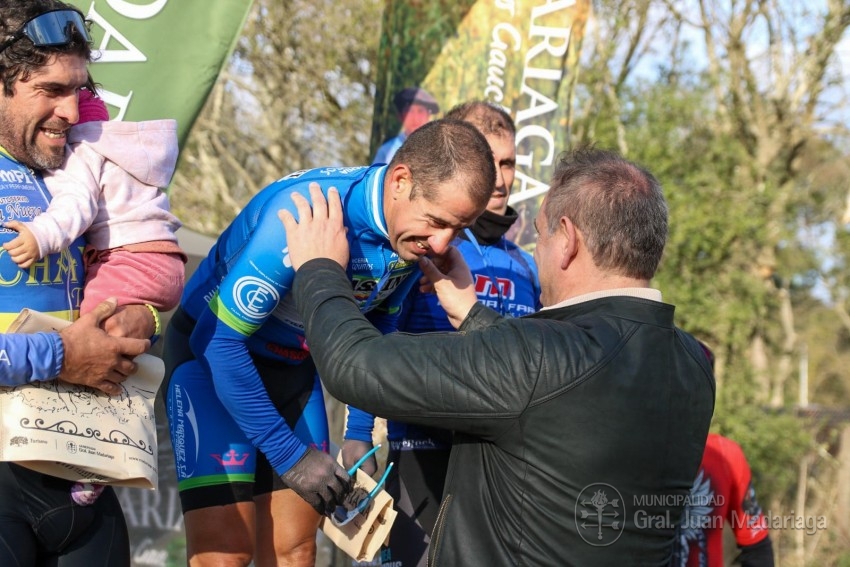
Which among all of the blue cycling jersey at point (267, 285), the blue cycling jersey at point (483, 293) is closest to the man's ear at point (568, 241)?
the blue cycling jersey at point (267, 285)

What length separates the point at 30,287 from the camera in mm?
2512

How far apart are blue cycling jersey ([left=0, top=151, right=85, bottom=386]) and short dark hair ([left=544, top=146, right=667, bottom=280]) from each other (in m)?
1.33

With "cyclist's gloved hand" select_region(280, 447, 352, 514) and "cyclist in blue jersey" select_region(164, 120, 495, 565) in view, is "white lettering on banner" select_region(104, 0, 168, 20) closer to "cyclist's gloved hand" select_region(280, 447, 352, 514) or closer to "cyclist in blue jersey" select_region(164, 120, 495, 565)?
"cyclist in blue jersey" select_region(164, 120, 495, 565)

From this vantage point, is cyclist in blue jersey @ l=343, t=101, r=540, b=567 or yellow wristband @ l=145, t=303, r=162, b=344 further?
cyclist in blue jersey @ l=343, t=101, r=540, b=567

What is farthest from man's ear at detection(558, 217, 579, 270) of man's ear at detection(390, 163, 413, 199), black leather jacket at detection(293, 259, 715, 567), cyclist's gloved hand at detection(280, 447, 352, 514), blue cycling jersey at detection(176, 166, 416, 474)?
cyclist's gloved hand at detection(280, 447, 352, 514)

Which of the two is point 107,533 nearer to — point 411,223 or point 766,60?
point 411,223

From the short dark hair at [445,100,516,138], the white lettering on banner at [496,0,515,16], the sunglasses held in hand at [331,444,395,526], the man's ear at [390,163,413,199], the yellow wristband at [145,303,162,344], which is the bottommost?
the sunglasses held in hand at [331,444,395,526]

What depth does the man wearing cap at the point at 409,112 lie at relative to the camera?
5441mm

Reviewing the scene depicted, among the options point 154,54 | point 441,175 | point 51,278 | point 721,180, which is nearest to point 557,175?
point 441,175

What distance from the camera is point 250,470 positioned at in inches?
132

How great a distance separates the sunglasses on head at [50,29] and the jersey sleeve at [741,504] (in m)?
3.31

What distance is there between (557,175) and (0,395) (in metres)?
1.55

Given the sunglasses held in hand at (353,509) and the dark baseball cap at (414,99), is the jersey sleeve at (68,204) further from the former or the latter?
the dark baseball cap at (414,99)

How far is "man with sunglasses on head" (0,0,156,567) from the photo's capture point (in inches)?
97.2
